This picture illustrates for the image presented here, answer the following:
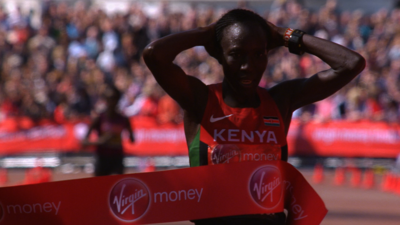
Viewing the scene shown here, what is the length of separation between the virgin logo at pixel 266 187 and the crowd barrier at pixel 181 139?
1176 cm

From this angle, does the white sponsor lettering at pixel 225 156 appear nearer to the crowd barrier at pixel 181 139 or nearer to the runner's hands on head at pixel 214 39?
the runner's hands on head at pixel 214 39

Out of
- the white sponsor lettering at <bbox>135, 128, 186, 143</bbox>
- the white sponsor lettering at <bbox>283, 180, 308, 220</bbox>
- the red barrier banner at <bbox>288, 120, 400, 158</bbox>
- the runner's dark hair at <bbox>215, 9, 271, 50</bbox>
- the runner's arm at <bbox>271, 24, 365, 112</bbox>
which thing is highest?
the runner's dark hair at <bbox>215, 9, 271, 50</bbox>

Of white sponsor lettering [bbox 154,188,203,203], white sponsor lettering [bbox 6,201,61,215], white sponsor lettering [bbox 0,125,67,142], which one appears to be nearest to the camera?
white sponsor lettering [bbox 6,201,61,215]

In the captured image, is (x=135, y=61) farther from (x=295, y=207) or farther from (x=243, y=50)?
(x=295, y=207)

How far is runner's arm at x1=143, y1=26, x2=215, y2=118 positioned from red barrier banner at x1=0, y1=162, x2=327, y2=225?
0.43 meters

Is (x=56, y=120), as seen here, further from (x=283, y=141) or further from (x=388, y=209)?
(x=283, y=141)

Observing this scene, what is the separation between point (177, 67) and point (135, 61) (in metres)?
14.2

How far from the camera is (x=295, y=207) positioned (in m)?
2.84

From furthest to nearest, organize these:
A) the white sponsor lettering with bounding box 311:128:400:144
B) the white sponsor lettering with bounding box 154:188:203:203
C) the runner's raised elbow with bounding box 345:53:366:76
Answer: the white sponsor lettering with bounding box 311:128:400:144 → the runner's raised elbow with bounding box 345:53:366:76 → the white sponsor lettering with bounding box 154:188:203:203

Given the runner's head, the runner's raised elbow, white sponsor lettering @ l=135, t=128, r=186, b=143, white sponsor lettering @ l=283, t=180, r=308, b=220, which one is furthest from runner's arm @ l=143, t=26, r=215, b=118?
white sponsor lettering @ l=135, t=128, r=186, b=143

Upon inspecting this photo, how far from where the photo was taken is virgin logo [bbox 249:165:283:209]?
276cm

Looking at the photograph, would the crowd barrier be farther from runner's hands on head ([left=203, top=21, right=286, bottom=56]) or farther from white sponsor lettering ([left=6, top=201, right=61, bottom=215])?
white sponsor lettering ([left=6, top=201, right=61, bottom=215])

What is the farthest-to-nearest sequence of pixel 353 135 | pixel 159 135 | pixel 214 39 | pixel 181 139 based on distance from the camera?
1. pixel 159 135
2. pixel 181 139
3. pixel 353 135
4. pixel 214 39

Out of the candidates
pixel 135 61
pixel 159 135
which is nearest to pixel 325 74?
pixel 159 135
